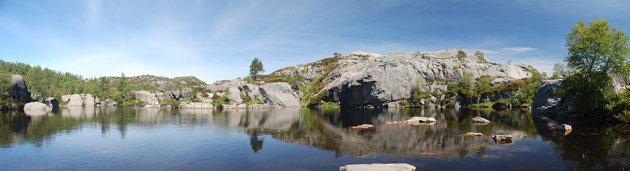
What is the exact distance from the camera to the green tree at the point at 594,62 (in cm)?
4894

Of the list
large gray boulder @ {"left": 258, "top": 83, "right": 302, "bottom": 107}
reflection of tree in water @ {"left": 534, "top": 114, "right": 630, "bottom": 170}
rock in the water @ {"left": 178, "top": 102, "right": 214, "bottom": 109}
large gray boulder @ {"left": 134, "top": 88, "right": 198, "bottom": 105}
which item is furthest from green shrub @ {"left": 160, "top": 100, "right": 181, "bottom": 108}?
reflection of tree in water @ {"left": 534, "top": 114, "right": 630, "bottom": 170}

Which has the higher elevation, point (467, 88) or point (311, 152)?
point (467, 88)

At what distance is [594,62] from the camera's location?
51.8 meters

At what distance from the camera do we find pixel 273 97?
15425 centimetres

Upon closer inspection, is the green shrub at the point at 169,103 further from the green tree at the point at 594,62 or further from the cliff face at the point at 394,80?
the green tree at the point at 594,62

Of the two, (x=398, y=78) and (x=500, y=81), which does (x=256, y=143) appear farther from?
(x=500, y=81)

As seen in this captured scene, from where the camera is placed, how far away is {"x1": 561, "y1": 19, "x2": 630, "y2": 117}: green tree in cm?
4894

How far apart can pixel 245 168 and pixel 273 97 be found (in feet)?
440

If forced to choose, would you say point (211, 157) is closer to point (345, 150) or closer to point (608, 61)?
point (345, 150)

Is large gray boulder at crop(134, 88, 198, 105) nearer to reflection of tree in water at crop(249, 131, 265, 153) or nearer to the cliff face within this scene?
the cliff face

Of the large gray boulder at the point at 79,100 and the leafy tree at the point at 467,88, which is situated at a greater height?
the leafy tree at the point at 467,88

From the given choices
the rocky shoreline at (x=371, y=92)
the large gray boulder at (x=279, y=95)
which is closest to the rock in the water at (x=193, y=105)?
the rocky shoreline at (x=371, y=92)

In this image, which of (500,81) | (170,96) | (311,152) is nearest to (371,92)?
(500,81)

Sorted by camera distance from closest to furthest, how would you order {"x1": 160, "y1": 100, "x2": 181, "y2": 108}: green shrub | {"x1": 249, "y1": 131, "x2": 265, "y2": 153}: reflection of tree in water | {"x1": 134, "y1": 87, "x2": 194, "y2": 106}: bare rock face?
{"x1": 249, "y1": 131, "x2": 265, "y2": 153}: reflection of tree in water, {"x1": 160, "y1": 100, "x2": 181, "y2": 108}: green shrub, {"x1": 134, "y1": 87, "x2": 194, "y2": 106}: bare rock face
